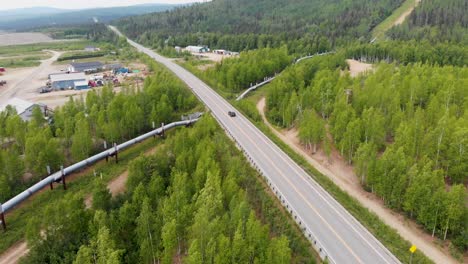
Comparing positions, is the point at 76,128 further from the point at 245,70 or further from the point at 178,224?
the point at 245,70

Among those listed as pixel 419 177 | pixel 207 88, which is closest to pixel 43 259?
pixel 419 177

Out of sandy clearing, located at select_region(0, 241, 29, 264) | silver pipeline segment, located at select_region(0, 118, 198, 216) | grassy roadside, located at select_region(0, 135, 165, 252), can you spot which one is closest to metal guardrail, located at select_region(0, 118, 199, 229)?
silver pipeline segment, located at select_region(0, 118, 198, 216)

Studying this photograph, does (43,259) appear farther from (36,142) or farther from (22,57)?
(22,57)

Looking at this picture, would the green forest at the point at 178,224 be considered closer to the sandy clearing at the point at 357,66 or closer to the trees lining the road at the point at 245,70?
the trees lining the road at the point at 245,70

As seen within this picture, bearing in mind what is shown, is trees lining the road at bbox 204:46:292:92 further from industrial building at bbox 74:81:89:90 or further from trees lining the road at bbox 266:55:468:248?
industrial building at bbox 74:81:89:90

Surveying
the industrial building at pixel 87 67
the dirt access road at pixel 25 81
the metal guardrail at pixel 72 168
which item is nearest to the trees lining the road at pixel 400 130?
the metal guardrail at pixel 72 168
